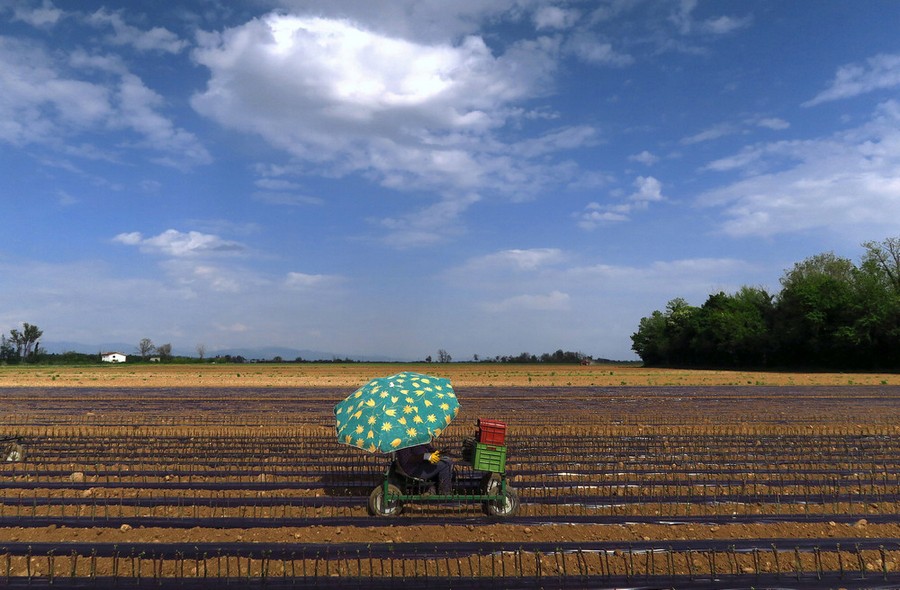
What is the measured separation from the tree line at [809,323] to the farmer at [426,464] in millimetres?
56166

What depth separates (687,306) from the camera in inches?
3450

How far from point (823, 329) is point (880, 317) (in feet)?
17.2

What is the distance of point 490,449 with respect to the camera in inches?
325

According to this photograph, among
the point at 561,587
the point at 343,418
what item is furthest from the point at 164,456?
the point at 561,587

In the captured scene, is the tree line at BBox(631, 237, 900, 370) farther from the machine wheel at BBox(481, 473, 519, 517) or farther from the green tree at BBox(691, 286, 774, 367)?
the machine wheel at BBox(481, 473, 519, 517)

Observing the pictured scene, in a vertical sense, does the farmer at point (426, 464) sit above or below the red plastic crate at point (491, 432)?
below

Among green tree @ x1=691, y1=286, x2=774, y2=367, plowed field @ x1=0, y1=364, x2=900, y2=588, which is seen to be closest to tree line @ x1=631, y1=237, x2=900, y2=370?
green tree @ x1=691, y1=286, x2=774, y2=367

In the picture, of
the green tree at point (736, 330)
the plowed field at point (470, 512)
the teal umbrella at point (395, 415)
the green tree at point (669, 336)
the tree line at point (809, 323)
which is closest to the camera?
the plowed field at point (470, 512)

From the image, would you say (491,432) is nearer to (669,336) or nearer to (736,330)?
(736,330)

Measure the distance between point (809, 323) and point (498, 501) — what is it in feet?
194

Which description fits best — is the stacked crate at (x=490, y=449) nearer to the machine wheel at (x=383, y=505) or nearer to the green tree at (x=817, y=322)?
the machine wheel at (x=383, y=505)

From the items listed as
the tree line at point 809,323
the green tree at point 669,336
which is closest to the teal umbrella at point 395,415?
the tree line at point 809,323

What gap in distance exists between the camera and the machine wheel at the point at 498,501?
848cm

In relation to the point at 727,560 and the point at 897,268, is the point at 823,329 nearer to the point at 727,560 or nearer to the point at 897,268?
the point at 897,268
